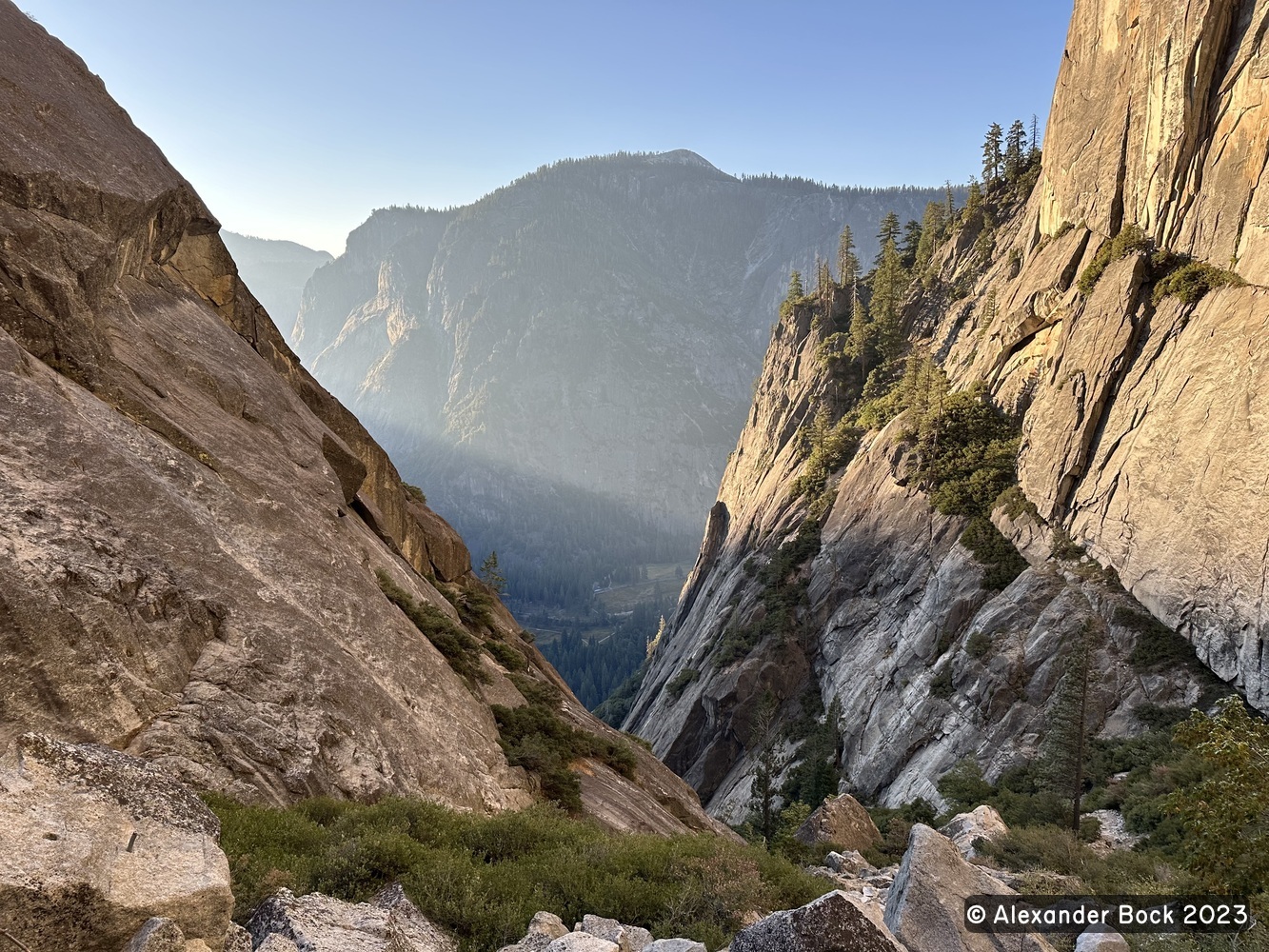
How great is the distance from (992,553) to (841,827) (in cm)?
2374

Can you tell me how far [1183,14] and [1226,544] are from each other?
97.7ft

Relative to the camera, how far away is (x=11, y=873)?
4.65 metres

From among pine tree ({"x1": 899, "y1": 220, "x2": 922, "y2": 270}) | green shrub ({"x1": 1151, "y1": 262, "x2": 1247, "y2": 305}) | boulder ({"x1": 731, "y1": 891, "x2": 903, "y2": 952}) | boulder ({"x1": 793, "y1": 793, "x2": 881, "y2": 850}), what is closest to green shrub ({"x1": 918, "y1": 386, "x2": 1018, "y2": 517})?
green shrub ({"x1": 1151, "y1": 262, "x2": 1247, "y2": 305})

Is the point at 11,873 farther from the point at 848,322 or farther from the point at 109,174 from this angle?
the point at 848,322

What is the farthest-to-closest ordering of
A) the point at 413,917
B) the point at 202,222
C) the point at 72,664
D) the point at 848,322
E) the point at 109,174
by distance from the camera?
1. the point at 848,322
2. the point at 202,222
3. the point at 109,174
4. the point at 72,664
5. the point at 413,917

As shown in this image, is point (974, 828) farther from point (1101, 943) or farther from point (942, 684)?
point (1101, 943)

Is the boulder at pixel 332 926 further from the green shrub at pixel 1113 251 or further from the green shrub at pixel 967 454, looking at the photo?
the green shrub at pixel 1113 251

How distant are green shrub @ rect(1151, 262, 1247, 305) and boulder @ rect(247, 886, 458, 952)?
1671 inches

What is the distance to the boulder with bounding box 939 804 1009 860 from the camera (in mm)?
22781

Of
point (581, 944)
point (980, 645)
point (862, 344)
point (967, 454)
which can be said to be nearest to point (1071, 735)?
point (980, 645)

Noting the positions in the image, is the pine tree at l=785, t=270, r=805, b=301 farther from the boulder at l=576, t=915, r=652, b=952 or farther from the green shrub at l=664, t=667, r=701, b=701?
the boulder at l=576, t=915, r=652, b=952

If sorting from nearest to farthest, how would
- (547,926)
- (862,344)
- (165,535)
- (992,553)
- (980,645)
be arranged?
(547,926) < (165,535) < (980,645) < (992,553) < (862,344)

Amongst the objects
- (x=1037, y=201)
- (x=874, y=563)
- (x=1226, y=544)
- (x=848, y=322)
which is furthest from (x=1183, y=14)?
(x=848, y=322)

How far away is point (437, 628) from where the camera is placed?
18.3 meters
